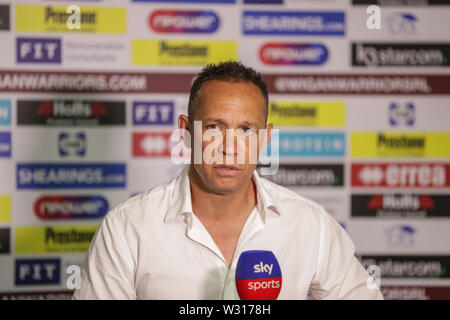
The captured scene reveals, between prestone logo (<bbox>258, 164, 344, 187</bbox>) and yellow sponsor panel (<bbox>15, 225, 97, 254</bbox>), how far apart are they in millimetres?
1023

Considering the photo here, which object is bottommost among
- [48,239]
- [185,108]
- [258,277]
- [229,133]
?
[48,239]

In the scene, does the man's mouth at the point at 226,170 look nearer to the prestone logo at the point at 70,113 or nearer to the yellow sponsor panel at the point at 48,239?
the prestone logo at the point at 70,113

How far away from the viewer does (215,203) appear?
1.39m

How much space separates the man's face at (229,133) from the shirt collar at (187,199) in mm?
90

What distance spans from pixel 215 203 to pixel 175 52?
1271 mm

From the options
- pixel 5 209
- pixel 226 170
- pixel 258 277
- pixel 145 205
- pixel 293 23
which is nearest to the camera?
pixel 258 277

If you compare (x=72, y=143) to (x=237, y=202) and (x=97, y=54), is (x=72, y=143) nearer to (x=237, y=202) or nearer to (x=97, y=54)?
(x=97, y=54)

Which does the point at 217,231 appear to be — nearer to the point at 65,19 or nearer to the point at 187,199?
the point at 187,199

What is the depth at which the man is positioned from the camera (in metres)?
1.27

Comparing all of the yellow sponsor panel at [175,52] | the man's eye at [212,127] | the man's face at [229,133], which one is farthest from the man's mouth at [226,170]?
the yellow sponsor panel at [175,52]

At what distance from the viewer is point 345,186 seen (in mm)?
2543

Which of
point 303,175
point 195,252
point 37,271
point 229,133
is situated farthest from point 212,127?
point 37,271
